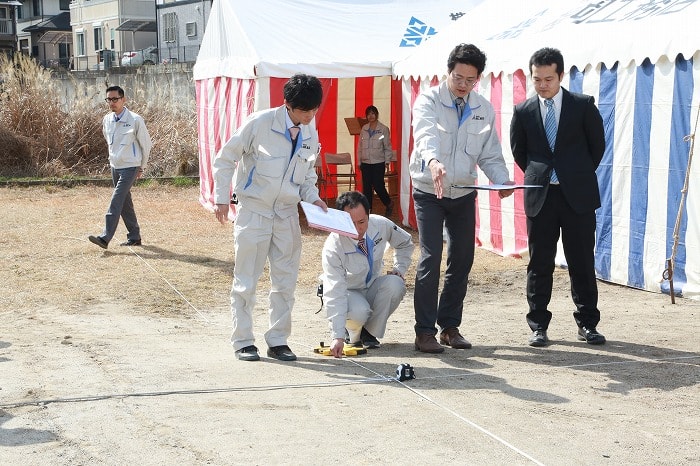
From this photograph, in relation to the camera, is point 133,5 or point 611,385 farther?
point 133,5

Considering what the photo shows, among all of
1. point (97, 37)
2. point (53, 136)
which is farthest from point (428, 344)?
point (97, 37)

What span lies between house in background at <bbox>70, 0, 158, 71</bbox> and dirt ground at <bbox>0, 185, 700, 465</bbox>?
50869 millimetres

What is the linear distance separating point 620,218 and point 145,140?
5287 mm

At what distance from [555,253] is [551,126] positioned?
80 centimetres

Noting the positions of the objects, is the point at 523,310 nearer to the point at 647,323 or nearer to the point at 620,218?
the point at 647,323

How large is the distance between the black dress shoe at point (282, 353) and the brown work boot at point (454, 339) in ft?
3.25

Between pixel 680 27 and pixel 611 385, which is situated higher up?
pixel 680 27

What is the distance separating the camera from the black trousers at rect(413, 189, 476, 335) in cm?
599

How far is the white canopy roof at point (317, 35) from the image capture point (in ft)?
42.1

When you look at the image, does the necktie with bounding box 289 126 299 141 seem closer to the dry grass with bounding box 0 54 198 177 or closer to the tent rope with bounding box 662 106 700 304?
the tent rope with bounding box 662 106 700 304

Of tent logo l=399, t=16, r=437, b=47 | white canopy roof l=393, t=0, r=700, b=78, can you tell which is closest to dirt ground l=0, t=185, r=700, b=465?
white canopy roof l=393, t=0, r=700, b=78

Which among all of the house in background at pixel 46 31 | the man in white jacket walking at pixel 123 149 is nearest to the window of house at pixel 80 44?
the house in background at pixel 46 31

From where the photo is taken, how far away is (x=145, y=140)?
11086 millimetres

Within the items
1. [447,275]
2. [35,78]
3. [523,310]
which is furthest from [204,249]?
[35,78]
